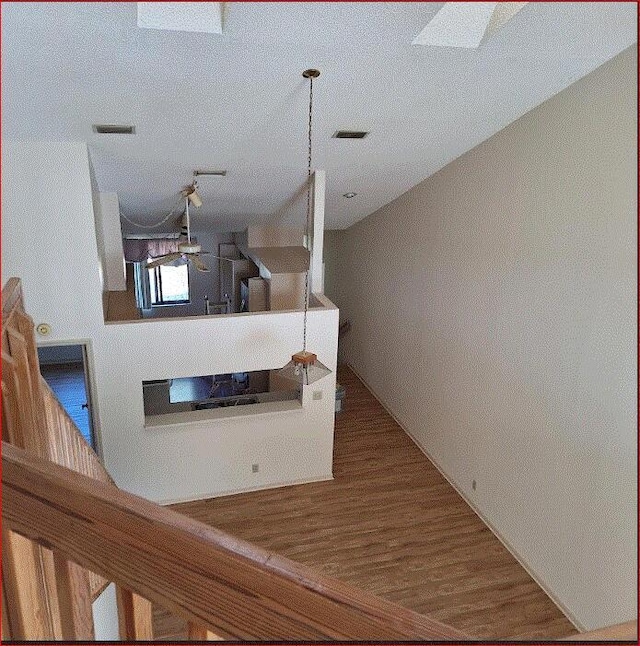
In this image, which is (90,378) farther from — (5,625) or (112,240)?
(5,625)

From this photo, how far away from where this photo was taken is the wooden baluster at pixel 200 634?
0.57m

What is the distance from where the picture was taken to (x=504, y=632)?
4340 mm

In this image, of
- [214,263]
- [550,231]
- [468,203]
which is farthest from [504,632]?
[214,263]

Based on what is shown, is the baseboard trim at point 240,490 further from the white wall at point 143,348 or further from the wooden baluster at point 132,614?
the wooden baluster at point 132,614

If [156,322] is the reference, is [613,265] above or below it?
above

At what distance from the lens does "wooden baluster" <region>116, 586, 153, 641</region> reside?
0.65 m

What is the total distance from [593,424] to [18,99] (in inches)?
194

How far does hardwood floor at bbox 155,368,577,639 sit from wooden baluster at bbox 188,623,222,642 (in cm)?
378

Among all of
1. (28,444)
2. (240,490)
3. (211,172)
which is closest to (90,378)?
(240,490)

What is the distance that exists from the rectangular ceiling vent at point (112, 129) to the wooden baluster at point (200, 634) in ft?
14.1

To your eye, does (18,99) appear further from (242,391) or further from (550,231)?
(242,391)

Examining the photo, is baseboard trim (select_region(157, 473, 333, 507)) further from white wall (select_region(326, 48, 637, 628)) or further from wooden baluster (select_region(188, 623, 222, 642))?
wooden baluster (select_region(188, 623, 222, 642))

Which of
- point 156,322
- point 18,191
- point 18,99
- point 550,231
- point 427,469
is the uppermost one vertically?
point 18,99

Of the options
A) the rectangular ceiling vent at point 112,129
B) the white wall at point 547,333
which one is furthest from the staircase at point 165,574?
the rectangular ceiling vent at point 112,129
